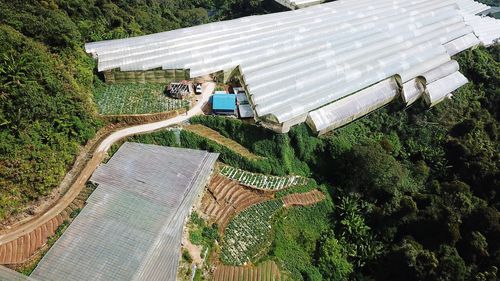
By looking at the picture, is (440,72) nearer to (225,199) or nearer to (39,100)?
(225,199)

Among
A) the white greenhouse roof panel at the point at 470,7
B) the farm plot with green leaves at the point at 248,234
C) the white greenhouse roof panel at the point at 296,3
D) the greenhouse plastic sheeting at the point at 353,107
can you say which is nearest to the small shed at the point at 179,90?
the greenhouse plastic sheeting at the point at 353,107

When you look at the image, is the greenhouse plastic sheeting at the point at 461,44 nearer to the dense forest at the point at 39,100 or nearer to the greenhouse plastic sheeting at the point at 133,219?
the greenhouse plastic sheeting at the point at 133,219

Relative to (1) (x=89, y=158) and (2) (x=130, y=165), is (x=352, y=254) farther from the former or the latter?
(1) (x=89, y=158)

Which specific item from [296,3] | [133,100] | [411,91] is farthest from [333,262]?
[296,3]

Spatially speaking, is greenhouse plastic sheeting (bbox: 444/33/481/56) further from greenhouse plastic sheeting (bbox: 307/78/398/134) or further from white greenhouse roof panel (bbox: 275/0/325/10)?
white greenhouse roof panel (bbox: 275/0/325/10)

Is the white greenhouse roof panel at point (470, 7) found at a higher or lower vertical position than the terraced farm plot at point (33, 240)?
higher

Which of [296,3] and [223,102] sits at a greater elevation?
[296,3]
